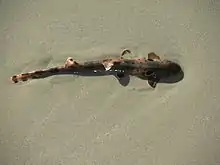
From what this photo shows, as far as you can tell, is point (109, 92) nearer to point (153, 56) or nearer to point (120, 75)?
point (120, 75)

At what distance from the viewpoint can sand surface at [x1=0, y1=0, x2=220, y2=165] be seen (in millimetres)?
2223

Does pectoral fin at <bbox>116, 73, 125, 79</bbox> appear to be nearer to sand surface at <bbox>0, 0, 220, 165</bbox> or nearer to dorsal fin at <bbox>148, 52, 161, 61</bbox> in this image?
sand surface at <bbox>0, 0, 220, 165</bbox>

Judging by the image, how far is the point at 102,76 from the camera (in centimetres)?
226

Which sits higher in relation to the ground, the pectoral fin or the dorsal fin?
the dorsal fin

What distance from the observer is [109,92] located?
226 centimetres

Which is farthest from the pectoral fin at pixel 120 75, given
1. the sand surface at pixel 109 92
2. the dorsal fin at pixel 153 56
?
the dorsal fin at pixel 153 56

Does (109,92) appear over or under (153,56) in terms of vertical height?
under

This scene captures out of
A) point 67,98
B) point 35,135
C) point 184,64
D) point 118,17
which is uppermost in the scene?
point 118,17

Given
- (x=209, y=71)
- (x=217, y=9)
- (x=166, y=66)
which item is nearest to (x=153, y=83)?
(x=166, y=66)

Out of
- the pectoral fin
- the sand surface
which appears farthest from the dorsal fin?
the pectoral fin

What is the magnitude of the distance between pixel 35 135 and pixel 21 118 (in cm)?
10

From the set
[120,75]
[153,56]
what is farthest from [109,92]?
[153,56]

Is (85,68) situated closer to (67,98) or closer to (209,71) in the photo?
(67,98)

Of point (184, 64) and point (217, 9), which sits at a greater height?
point (217, 9)
